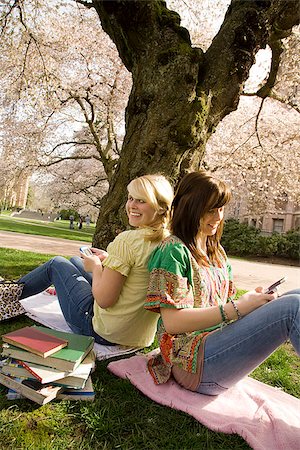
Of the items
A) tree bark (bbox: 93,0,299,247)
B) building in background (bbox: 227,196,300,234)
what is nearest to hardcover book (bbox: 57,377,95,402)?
tree bark (bbox: 93,0,299,247)

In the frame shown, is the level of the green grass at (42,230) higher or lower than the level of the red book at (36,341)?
lower

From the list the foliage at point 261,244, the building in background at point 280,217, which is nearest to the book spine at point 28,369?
the foliage at point 261,244

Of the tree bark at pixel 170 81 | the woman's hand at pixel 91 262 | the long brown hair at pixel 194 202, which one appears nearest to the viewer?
the long brown hair at pixel 194 202

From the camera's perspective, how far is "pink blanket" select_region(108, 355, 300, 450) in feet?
6.54

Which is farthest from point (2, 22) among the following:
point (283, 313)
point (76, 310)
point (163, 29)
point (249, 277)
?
point (249, 277)

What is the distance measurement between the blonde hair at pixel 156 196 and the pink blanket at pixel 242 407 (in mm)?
861

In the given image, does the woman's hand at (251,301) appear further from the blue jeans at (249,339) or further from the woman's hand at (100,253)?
the woman's hand at (100,253)

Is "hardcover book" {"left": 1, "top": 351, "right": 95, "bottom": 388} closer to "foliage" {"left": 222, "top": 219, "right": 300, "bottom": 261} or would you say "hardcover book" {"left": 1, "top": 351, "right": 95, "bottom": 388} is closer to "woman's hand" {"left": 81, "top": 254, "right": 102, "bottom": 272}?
"woman's hand" {"left": 81, "top": 254, "right": 102, "bottom": 272}

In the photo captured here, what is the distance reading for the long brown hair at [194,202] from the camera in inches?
86.1

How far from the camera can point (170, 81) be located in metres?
4.30

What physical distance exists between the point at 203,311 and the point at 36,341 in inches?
35.5

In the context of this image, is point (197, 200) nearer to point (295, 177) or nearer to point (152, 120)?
point (152, 120)

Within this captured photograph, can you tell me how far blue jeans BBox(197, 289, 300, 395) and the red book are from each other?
800mm

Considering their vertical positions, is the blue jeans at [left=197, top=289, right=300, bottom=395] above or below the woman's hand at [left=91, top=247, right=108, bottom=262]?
below
